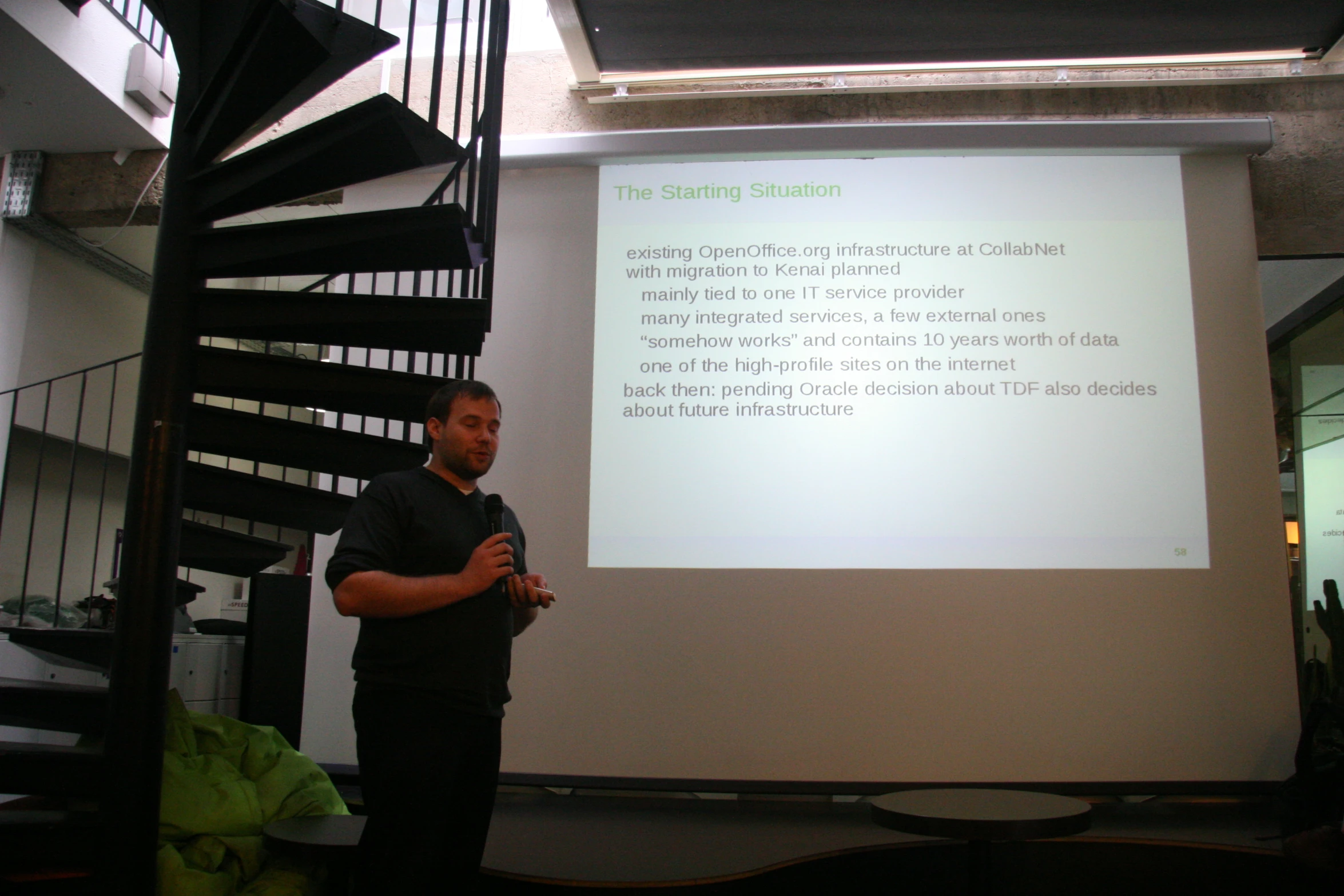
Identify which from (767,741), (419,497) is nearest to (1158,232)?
(767,741)

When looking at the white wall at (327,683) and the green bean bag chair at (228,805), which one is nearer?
the green bean bag chair at (228,805)

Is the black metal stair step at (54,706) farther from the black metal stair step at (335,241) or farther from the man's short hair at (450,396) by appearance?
the man's short hair at (450,396)

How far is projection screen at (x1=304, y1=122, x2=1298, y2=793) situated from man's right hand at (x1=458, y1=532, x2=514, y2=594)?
5.55 ft

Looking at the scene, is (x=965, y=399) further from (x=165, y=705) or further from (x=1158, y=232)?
(x=165, y=705)

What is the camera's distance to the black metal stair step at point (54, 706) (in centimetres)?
236

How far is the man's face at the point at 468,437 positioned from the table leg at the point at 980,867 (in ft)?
4.36

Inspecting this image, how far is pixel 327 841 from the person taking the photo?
212 cm

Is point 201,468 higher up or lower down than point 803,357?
lower down

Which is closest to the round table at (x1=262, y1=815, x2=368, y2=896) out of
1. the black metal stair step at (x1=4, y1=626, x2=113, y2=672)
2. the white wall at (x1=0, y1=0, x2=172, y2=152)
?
the black metal stair step at (x1=4, y1=626, x2=113, y2=672)

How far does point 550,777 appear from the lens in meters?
3.24

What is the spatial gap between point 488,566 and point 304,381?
1.34 metres

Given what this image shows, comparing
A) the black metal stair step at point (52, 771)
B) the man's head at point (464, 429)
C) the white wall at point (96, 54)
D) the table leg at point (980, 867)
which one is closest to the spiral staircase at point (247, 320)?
the black metal stair step at point (52, 771)

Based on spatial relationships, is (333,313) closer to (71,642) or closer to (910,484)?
(71,642)

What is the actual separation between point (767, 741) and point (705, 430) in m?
1.17
